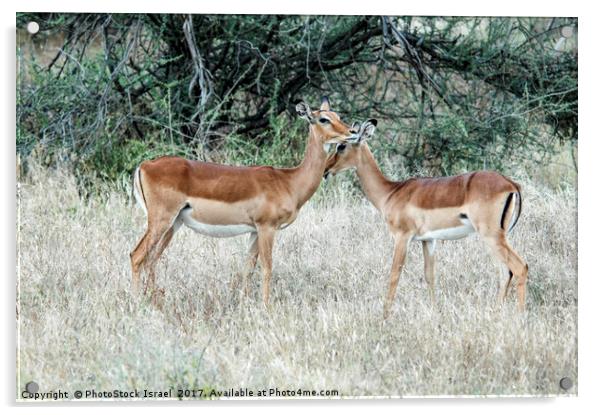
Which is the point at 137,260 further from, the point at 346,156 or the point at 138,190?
the point at 346,156

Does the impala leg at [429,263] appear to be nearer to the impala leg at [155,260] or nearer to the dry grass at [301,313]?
the dry grass at [301,313]

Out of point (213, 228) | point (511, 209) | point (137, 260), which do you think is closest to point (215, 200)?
point (213, 228)

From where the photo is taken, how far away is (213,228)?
18.9 ft

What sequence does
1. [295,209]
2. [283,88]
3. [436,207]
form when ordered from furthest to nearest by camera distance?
[283,88] → [295,209] → [436,207]

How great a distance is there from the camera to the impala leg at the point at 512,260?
562 centimetres

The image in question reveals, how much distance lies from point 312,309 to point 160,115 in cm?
215

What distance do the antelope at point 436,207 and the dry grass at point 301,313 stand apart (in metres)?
0.19

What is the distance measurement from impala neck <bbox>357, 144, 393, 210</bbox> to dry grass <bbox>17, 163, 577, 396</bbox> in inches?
13.8

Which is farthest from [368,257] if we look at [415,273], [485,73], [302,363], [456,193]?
[485,73]

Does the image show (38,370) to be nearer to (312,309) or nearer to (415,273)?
(312,309)

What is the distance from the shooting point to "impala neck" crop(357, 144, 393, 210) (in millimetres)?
6059

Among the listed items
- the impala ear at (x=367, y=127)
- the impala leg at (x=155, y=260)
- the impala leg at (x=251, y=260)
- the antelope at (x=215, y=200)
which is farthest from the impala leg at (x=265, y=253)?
the impala ear at (x=367, y=127)

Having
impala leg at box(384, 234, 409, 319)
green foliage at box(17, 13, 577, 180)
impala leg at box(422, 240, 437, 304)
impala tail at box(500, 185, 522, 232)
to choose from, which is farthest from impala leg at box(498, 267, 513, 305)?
green foliage at box(17, 13, 577, 180)

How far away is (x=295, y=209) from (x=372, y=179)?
1.64 feet
